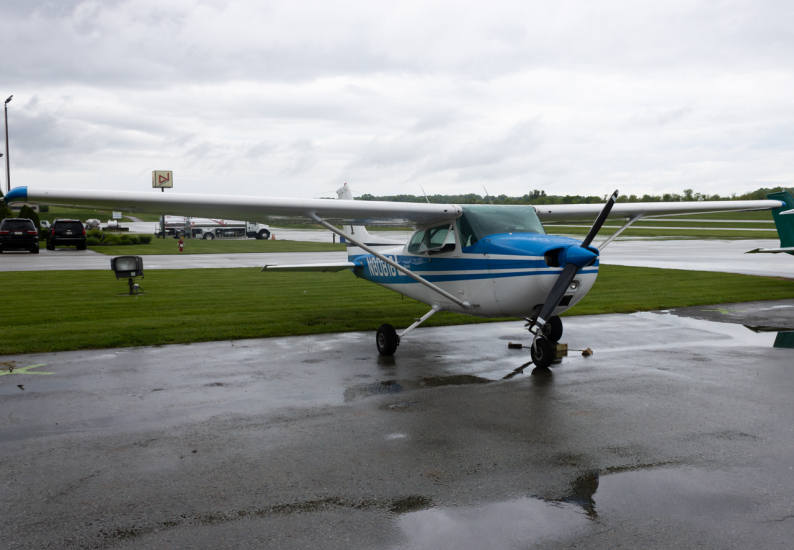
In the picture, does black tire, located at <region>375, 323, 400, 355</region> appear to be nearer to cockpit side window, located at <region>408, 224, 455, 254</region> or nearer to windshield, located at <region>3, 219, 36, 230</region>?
cockpit side window, located at <region>408, 224, 455, 254</region>

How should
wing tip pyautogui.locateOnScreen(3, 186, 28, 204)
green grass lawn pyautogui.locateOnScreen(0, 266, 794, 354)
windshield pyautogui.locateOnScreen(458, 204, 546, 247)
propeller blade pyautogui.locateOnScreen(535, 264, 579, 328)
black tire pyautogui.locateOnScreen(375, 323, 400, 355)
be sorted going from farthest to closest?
green grass lawn pyautogui.locateOnScreen(0, 266, 794, 354) → black tire pyautogui.locateOnScreen(375, 323, 400, 355) → windshield pyautogui.locateOnScreen(458, 204, 546, 247) → propeller blade pyautogui.locateOnScreen(535, 264, 579, 328) → wing tip pyautogui.locateOnScreen(3, 186, 28, 204)

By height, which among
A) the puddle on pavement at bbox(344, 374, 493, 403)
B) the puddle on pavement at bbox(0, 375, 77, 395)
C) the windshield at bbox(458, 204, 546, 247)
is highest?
the windshield at bbox(458, 204, 546, 247)

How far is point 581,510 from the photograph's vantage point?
4102 mm

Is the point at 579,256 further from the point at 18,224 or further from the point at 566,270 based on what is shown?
the point at 18,224

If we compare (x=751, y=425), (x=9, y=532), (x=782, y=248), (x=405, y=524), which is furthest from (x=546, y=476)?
(x=782, y=248)

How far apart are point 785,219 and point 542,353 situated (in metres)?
13.4

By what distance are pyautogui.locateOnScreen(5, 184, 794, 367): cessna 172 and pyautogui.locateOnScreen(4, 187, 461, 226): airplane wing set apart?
0.05 feet

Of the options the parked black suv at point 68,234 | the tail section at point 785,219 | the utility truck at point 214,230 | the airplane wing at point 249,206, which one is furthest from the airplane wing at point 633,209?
the utility truck at point 214,230

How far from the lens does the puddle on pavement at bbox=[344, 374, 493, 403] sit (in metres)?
7.18

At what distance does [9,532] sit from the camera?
3793mm

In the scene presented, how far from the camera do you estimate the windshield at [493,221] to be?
9125 millimetres

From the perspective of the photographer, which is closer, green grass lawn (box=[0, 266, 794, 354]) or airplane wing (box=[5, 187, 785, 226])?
airplane wing (box=[5, 187, 785, 226])

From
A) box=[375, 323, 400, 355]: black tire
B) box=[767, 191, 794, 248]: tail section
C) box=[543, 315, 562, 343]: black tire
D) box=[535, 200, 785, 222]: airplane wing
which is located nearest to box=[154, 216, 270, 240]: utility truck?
box=[767, 191, 794, 248]: tail section

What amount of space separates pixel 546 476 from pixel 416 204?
5794mm
